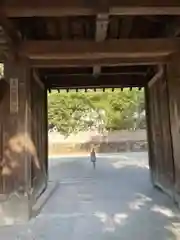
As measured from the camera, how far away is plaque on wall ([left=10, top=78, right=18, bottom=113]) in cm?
532

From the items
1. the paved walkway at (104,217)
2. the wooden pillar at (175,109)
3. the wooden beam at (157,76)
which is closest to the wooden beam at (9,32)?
the wooden pillar at (175,109)

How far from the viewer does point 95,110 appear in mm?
24125

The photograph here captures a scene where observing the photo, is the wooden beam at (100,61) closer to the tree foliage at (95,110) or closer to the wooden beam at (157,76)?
the wooden beam at (157,76)

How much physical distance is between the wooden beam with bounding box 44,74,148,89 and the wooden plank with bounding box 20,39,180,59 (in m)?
2.97

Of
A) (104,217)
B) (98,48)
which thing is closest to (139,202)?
(104,217)

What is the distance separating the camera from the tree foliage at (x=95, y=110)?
23.4 m

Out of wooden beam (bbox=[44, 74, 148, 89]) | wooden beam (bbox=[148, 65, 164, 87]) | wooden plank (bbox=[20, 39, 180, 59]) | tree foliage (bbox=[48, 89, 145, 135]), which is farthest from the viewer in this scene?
tree foliage (bbox=[48, 89, 145, 135])

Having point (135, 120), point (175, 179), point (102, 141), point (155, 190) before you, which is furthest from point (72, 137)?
point (175, 179)

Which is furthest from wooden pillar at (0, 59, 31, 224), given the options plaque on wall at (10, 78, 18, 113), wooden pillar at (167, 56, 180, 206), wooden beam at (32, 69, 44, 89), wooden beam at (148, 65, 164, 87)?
wooden beam at (148, 65, 164, 87)

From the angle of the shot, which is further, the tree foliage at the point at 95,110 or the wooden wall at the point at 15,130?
the tree foliage at the point at 95,110

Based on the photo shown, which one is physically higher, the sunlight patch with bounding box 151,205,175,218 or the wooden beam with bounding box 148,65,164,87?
the wooden beam with bounding box 148,65,164,87

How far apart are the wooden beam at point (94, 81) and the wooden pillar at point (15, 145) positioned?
9.64 ft

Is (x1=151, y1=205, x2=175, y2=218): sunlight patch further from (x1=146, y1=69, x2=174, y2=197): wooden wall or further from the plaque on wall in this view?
the plaque on wall

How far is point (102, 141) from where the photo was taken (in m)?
23.2
